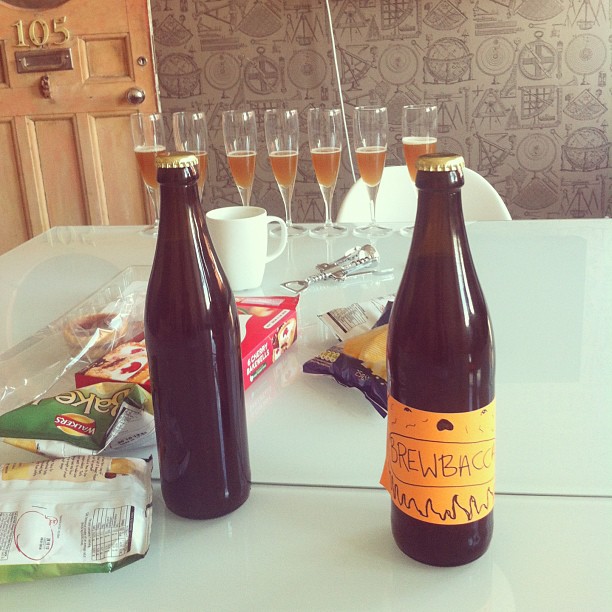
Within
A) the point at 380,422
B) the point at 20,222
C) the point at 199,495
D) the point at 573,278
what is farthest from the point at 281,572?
the point at 20,222

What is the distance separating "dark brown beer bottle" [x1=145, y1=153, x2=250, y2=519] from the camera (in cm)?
52

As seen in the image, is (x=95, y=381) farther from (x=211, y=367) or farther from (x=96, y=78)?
(x=96, y=78)

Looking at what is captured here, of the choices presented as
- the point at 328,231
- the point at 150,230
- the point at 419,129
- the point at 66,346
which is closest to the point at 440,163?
the point at 66,346

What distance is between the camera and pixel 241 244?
107 centimetres

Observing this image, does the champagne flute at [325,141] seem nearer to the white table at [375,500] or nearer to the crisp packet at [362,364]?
the white table at [375,500]

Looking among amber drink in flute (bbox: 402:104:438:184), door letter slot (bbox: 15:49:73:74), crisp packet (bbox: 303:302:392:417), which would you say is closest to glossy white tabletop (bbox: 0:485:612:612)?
crisp packet (bbox: 303:302:392:417)

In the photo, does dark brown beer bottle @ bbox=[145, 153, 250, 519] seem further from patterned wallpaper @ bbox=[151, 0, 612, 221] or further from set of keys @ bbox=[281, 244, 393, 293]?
patterned wallpaper @ bbox=[151, 0, 612, 221]

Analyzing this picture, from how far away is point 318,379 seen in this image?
0.79m

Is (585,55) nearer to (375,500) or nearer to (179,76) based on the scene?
(179,76)

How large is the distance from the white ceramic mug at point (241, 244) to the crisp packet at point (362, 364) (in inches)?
12.4

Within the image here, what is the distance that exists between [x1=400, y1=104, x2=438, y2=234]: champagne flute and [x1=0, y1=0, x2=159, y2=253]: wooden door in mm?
1730

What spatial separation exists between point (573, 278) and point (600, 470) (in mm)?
505

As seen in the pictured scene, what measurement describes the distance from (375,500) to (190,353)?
0.63 feet

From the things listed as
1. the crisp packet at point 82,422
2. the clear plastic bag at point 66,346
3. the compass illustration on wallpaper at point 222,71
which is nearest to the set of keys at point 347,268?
the clear plastic bag at point 66,346
